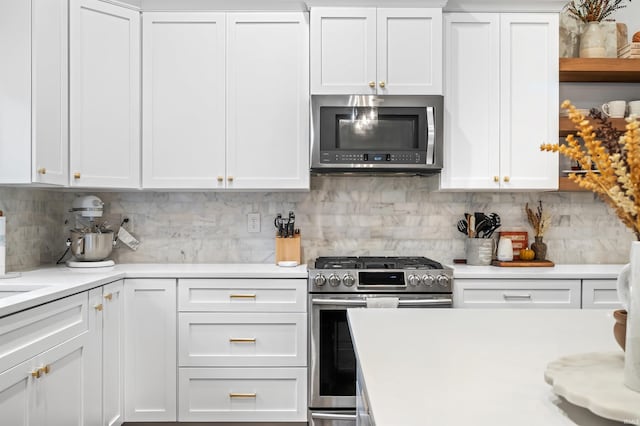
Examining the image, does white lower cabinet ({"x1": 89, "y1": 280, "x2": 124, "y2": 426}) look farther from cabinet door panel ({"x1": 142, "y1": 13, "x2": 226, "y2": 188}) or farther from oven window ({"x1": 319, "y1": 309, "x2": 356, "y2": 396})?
oven window ({"x1": 319, "y1": 309, "x2": 356, "y2": 396})

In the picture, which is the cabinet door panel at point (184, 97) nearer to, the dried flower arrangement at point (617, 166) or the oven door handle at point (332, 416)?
the oven door handle at point (332, 416)

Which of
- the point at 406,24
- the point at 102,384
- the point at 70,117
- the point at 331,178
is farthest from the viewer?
the point at 331,178

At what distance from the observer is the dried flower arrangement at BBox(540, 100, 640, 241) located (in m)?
0.73

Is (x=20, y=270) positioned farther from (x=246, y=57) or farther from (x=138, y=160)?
(x=246, y=57)

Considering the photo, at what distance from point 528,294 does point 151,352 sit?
84.5 inches

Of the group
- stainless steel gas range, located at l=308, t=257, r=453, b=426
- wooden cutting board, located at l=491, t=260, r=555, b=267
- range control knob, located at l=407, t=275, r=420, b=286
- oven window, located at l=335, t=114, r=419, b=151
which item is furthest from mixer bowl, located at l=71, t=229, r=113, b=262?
wooden cutting board, located at l=491, t=260, r=555, b=267

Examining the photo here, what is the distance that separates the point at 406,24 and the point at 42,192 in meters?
2.44

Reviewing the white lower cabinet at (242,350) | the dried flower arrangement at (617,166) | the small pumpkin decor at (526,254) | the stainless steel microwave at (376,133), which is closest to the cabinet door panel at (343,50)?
the stainless steel microwave at (376,133)

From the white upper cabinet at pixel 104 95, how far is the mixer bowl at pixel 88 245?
1.05 ft

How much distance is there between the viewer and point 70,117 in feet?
8.55

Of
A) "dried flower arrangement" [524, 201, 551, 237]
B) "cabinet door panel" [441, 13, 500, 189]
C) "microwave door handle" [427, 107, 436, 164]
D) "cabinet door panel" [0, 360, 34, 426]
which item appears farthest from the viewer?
"dried flower arrangement" [524, 201, 551, 237]

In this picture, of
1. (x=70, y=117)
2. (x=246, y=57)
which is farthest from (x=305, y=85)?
(x=70, y=117)

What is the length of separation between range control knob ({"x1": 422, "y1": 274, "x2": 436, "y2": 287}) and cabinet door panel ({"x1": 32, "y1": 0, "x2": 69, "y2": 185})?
80.0 inches

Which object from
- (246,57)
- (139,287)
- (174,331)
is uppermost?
(246,57)
